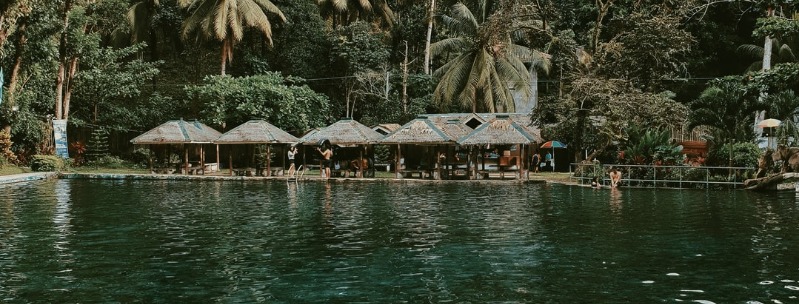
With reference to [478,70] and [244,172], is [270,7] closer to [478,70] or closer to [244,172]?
[478,70]

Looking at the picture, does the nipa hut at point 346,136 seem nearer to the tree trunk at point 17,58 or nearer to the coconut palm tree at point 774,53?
the tree trunk at point 17,58

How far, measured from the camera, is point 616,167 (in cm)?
3194

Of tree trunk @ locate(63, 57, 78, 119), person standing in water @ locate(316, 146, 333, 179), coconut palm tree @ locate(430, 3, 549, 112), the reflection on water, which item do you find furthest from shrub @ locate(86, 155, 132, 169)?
the reflection on water

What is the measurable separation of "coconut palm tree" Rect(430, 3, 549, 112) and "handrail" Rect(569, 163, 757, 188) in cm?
1526

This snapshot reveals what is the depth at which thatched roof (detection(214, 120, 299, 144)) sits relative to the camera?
3910 cm

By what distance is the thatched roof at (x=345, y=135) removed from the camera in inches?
1494

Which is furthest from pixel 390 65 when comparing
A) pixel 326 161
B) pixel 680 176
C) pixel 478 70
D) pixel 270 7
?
pixel 680 176

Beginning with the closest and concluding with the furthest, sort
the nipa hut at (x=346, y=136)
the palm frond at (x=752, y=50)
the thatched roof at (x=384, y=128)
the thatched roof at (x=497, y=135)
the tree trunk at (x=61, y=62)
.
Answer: the thatched roof at (x=497, y=135), the nipa hut at (x=346, y=136), the tree trunk at (x=61, y=62), the palm frond at (x=752, y=50), the thatched roof at (x=384, y=128)

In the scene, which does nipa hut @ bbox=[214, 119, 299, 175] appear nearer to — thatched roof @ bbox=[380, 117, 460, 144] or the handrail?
thatched roof @ bbox=[380, 117, 460, 144]

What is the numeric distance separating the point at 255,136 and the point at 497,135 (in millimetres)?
11772

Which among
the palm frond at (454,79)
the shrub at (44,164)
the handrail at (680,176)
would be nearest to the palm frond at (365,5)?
the palm frond at (454,79)

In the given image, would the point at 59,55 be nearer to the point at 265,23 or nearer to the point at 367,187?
the point at 265,23

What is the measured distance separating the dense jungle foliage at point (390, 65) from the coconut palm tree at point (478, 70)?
12 centimetres

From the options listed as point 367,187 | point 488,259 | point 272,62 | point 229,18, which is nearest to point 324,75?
point 272,62
